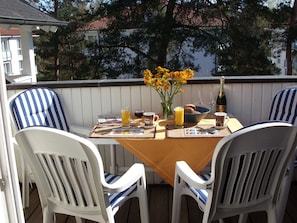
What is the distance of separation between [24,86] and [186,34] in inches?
293

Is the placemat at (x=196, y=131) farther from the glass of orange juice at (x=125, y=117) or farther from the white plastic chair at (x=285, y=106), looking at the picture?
the white plastic chair at (x=285, y=106)

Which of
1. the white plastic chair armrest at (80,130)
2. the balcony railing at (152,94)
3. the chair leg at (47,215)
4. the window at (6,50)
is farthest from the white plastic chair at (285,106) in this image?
the window at (6,50)

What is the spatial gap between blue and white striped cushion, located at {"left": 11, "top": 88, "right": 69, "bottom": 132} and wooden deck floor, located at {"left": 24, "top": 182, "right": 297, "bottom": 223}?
0.66 m

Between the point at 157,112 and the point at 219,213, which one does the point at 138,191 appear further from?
the point at 157,112

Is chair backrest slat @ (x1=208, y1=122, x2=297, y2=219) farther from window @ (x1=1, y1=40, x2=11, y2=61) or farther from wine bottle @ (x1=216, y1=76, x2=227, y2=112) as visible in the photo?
window @ (x1=1, y1=40, x2=11, y2=61)

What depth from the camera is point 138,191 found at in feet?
6.44

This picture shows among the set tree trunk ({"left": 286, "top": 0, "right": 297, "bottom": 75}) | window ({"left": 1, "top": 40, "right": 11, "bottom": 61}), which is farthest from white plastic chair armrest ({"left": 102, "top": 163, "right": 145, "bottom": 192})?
window ({"left": 1, "top": 40, "right": 11, "bottom": 61})

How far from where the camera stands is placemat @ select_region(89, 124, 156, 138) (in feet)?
7.20

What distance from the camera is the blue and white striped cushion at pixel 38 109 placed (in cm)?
244

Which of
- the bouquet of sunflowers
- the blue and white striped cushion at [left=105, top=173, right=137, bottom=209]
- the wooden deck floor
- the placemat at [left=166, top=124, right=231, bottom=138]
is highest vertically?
the bouquet of sunflowers

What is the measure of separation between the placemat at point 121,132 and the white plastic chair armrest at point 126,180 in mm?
339

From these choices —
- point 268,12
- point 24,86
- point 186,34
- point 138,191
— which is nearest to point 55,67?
point 186,34

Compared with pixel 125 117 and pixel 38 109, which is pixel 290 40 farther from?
pixel 38 109

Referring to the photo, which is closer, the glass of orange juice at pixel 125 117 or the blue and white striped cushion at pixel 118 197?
the blue and white striped cushion at pixel 118 197
